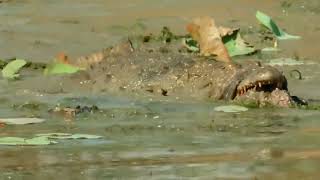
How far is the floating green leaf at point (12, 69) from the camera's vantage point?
1038cm

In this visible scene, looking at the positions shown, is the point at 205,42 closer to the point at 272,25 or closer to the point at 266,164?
the point at 272,25

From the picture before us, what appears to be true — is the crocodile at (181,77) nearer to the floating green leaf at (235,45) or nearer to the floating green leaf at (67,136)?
the floating green leaf at (235,45)

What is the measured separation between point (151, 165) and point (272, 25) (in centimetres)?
Answer: 580

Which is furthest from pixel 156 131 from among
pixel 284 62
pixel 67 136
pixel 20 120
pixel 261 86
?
pixel 284 62

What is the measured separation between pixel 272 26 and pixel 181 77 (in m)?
2.33

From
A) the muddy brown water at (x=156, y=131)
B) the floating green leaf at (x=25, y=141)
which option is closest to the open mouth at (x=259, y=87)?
the muddy brown water at (x=156, y=131)

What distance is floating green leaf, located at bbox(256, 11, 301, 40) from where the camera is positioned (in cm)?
1122

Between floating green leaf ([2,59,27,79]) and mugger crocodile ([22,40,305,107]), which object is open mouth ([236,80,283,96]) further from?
floating green leaf ([2,59,27,79])

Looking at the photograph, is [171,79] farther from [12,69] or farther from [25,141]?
[25,141]

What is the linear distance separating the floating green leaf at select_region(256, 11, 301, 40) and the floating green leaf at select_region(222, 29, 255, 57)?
0.30m

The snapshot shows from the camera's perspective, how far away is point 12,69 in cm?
1046

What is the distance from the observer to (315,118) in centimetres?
A: 766

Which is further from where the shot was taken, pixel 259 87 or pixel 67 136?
pixel 259 87

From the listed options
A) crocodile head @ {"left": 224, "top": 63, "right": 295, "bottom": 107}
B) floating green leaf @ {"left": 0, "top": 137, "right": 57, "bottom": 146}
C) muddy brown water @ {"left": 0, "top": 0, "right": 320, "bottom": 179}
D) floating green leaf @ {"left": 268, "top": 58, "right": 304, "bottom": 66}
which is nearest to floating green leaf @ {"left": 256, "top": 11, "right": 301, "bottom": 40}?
muddy brown water @ {"left": 0, "top": 0, "right": 320, "bottom": 179}
